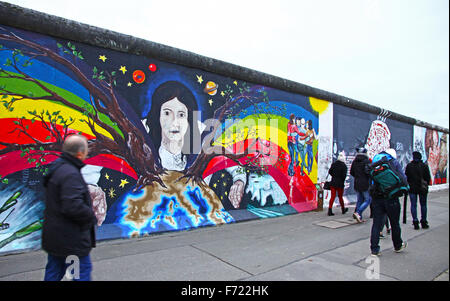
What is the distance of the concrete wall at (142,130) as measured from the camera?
184 inches

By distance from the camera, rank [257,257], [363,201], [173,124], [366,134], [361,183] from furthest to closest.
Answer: [366,134] < [363,201] < [361,183] < [173,124] < [257,257]

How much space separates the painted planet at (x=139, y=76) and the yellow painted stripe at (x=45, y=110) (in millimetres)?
1233

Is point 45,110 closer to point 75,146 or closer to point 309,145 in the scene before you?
point 75,146

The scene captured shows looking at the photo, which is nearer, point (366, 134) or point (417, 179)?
point (417, 179)

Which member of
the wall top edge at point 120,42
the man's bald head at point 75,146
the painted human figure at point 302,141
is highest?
the wall top edge at point 120,42

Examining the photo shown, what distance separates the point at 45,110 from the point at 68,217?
3.14 m

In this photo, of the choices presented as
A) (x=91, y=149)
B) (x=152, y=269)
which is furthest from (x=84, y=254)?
(x=91, y=149)

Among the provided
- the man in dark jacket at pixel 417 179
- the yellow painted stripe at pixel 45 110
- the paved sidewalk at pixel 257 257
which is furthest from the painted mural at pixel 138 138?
the man in dark jacket at pixel 417 179

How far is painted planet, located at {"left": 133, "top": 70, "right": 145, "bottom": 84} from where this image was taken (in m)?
5.91

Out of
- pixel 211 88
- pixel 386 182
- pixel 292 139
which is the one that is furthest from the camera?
pixel 292 139

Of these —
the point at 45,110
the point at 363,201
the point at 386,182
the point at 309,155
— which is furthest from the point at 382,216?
the point at 45,110

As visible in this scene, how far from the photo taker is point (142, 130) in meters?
5.92

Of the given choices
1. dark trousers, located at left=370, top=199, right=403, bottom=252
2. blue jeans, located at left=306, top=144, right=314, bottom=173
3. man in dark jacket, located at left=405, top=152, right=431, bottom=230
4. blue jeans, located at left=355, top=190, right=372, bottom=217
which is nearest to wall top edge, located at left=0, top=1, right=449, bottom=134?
blue jeans, located at left=306, top=144, right=314, bottom=173

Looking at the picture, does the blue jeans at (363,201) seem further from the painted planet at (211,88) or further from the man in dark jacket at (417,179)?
the painted planet at (211,88)
